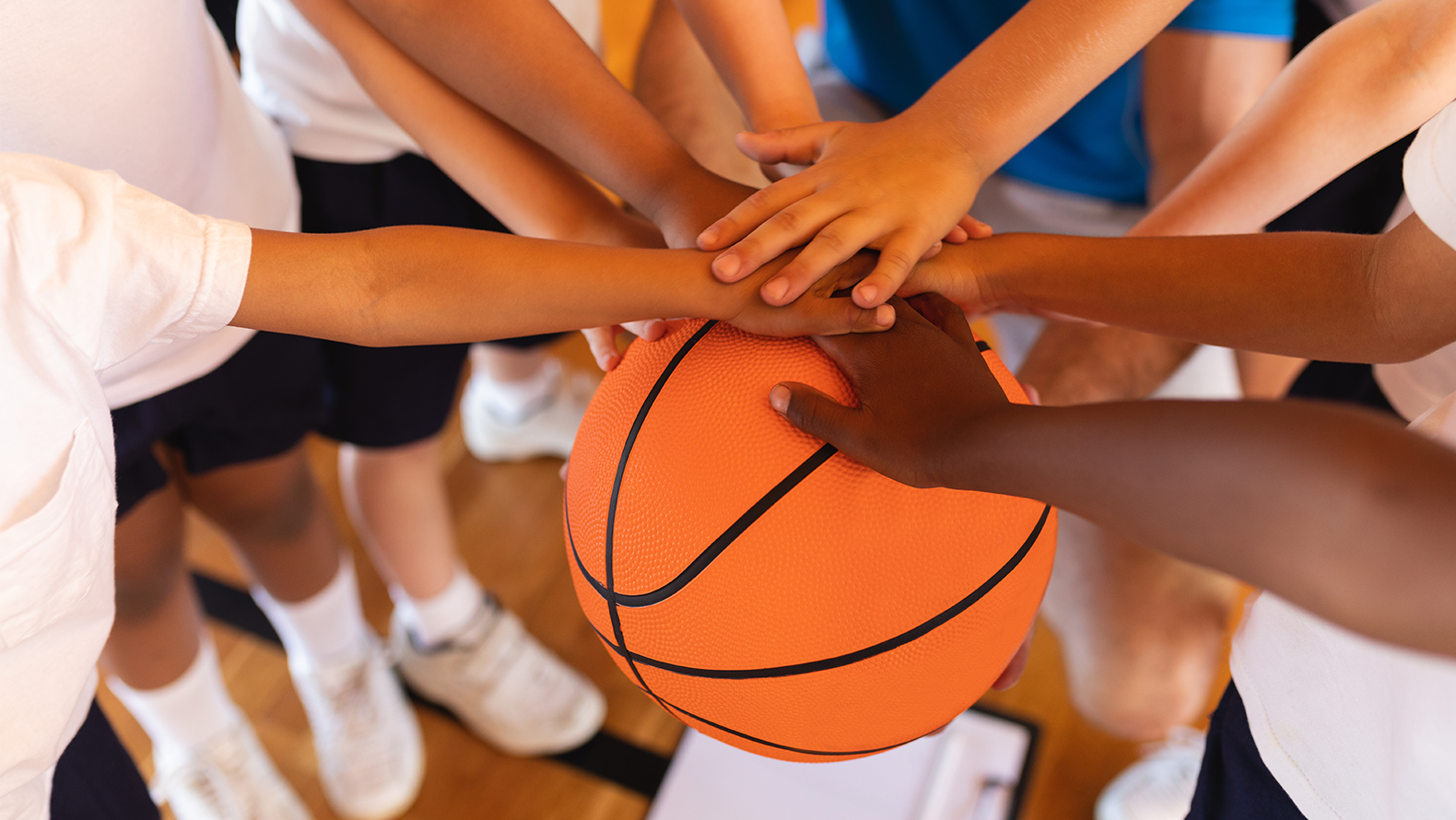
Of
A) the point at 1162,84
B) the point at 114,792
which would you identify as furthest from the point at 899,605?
the point at 1162,84

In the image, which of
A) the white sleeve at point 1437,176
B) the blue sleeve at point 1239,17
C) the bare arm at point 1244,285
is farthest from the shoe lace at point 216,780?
the blue sleeve at point 1239,17

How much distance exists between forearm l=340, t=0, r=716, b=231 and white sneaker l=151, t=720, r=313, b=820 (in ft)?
3.60

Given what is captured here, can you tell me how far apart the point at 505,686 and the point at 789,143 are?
1065mm

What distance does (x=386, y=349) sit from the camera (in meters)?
1.31

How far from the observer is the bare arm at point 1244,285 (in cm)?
75

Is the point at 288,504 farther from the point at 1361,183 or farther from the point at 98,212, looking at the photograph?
the point at 1361,183

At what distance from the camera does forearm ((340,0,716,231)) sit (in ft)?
3.24

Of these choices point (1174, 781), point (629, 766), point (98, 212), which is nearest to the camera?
point (98, 212)

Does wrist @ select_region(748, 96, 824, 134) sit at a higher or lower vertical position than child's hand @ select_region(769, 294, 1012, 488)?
higher

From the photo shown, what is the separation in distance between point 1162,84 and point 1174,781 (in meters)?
1.05

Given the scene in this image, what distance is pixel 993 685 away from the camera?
3.09ft

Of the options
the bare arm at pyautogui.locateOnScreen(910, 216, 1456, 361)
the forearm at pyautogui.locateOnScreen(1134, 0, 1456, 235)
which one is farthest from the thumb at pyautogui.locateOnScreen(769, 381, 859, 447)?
the forearm at pyautogui.locateOnScreen(1134, 0, 1456, 235)

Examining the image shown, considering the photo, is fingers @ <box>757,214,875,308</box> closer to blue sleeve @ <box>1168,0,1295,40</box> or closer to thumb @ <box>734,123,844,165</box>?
thumb @ <box>734,123,844,165</box>

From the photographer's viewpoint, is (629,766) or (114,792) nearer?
(114,792)
